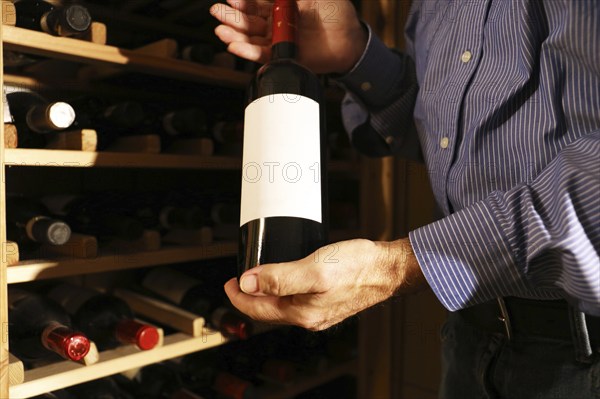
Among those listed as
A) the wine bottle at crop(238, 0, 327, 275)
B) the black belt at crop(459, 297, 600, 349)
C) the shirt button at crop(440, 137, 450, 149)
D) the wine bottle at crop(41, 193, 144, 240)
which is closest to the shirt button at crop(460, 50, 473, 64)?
the shirt button at crop(440, 137, 450, 149)

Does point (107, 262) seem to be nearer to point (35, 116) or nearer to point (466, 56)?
point (35, 116)

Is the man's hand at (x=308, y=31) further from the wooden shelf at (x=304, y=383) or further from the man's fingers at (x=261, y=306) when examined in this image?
the wooden shelf at (x=304, y=383)

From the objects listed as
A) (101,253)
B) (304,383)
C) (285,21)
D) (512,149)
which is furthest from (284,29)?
(304,383)

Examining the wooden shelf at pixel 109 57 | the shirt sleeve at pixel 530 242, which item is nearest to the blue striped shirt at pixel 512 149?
the shirt sleeve at pixel 530 242

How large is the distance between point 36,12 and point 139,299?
52 centimetres

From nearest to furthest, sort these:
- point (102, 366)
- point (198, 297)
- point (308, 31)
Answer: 1. point (102, 366)
2. point (308, 31)
3. point (198, 297)

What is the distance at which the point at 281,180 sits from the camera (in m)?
0.60

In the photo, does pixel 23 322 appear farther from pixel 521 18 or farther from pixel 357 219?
pixel 521 18

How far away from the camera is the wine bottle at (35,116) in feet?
2.39

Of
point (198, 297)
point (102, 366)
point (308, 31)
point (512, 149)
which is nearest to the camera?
point (512, 149)

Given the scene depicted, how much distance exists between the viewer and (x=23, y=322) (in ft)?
2.71

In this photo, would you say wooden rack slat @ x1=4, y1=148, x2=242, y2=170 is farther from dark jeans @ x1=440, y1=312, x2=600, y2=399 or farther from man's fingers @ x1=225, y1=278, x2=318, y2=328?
dark jeans @ x1=440, y1=312, x2=600, y2=399

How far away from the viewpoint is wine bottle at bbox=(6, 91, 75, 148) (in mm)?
728

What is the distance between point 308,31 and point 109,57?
0.31 metres
